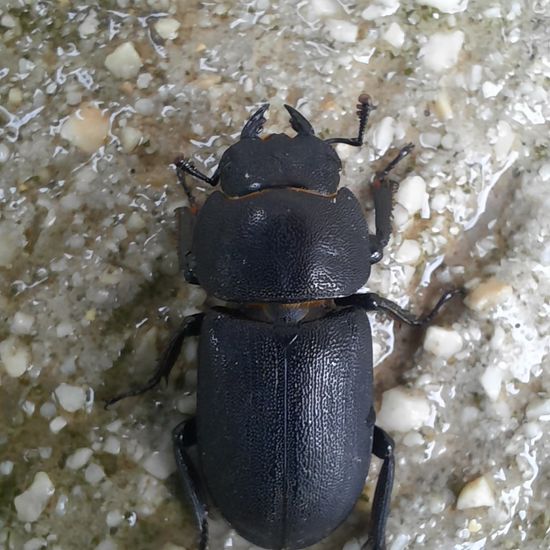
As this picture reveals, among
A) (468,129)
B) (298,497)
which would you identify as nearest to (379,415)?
(298,497)

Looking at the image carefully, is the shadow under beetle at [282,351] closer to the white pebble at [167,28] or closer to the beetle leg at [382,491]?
the beetle leg at [382,491]

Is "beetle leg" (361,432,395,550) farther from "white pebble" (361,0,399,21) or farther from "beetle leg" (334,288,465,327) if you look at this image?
"white pebble" (361,0,399,21)

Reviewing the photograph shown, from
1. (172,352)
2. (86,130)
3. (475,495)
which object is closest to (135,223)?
(86,130)

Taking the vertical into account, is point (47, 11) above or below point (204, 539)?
above

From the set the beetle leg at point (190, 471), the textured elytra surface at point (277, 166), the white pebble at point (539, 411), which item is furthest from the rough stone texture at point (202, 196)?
the textured elytra surface at point (277, 166)

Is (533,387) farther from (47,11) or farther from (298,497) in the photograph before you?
(47,11)

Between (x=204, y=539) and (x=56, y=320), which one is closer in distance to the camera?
(x=204, y=539)
